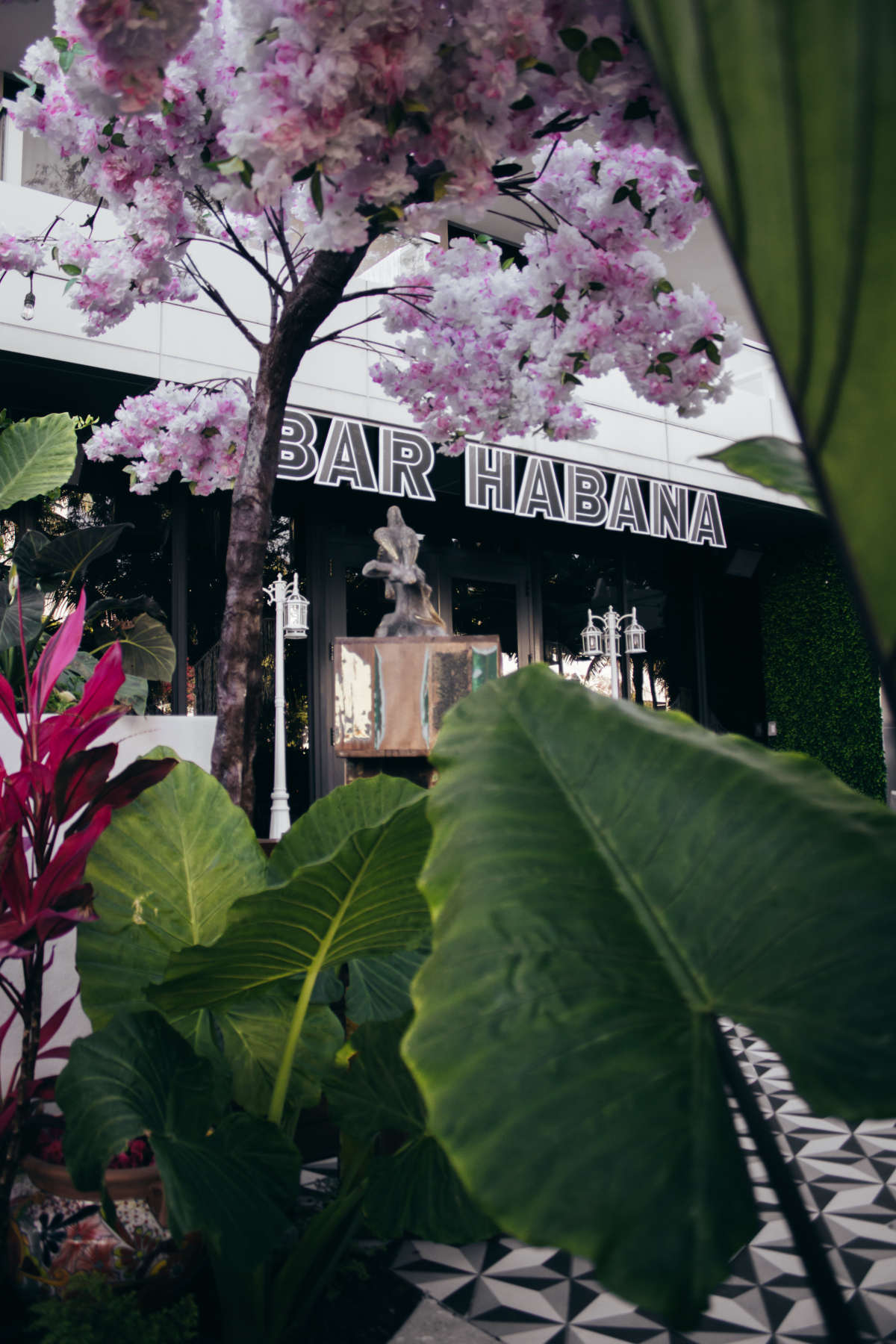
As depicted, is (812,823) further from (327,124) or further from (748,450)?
(327,124)

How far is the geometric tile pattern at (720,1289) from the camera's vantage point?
1354mm

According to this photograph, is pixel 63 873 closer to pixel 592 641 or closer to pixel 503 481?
pixel 503 481

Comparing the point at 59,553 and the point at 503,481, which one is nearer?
the point at 59,553

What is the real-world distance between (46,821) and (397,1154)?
60cm

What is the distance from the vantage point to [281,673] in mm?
5887

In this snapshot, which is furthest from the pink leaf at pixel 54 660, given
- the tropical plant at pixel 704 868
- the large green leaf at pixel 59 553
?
the large green leaf at pixel 59 553

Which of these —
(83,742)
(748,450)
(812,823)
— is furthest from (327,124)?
(812,823)

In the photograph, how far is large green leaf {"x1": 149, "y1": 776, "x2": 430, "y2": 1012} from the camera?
77 centimetres

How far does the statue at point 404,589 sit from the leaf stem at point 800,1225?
4.00 meters

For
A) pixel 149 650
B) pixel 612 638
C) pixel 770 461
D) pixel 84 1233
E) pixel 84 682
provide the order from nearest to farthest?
1. pixel 770 461
2. pixel 84 1233
3. pixel 84 682
4. pixel 149 650
5. pixel 612 638

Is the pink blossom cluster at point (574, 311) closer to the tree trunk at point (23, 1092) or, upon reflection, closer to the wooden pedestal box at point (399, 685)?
the tree trunk at point (23, 1092)

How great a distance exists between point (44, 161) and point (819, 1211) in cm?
675

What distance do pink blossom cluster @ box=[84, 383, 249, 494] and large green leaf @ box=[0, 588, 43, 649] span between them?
1.69 ft

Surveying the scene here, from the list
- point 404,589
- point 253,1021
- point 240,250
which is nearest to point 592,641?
point 404,589
